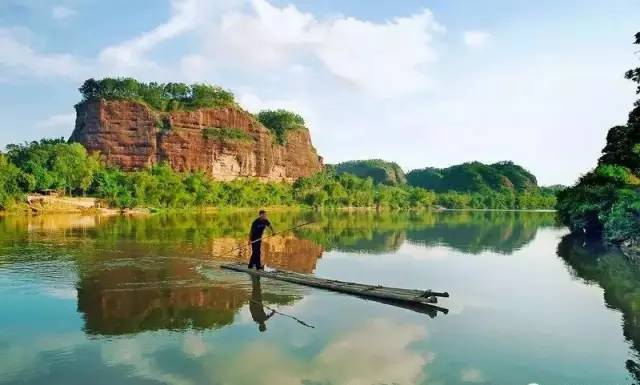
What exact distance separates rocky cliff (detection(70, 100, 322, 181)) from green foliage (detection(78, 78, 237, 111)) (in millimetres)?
2650

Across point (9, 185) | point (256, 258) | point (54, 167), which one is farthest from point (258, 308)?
point (54, 167)

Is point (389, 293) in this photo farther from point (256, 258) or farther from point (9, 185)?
point (9, 185)

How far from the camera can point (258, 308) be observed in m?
10.8

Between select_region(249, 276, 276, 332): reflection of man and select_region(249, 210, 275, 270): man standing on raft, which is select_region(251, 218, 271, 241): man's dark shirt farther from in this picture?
select_region(249, 276, 276, 332): reflection of man

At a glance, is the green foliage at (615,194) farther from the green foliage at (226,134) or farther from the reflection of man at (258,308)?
the green foliage at (226,134)

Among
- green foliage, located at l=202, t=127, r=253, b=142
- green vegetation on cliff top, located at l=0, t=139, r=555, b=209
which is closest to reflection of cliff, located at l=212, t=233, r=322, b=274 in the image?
green vegetation on cliff top, located at l=0, t=139, r=555, b=209

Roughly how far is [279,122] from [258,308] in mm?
119339

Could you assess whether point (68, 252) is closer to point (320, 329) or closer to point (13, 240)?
point (13, 240)

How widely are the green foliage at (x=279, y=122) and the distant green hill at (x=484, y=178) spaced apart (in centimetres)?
7015

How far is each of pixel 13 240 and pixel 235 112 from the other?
88.2 m

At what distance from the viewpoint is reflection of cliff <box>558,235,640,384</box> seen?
965 cm

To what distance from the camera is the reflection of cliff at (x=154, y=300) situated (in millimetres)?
9406

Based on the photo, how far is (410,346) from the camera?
847 centimetres

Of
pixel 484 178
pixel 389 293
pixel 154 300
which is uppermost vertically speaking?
pixel 484 178
